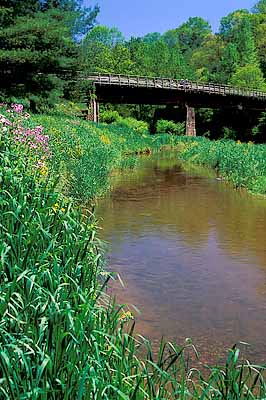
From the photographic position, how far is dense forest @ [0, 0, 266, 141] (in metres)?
25.8

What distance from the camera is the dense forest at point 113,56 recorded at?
25828 mm

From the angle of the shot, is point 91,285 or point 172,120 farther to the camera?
point 172,120

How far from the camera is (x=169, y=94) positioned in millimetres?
54594

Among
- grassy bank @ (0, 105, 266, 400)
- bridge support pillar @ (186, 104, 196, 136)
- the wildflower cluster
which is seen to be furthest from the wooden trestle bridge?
grassy bank @ (0, 105, 266, 400)

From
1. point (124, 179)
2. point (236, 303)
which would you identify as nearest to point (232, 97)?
point (124, 179)

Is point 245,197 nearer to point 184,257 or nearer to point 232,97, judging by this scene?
point 184,257

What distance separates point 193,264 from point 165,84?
4306 cm

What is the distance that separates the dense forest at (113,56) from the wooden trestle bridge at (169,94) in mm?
2956

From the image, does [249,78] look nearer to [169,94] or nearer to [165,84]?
[169,94]

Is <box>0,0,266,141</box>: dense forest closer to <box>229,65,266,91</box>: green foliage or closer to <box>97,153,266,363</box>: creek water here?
<box>229,65,266,91</box>: green foliage

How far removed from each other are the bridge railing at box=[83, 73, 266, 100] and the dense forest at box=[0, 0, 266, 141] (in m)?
2.98

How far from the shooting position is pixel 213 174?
80.7ft

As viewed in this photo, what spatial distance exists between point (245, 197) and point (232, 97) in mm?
42107

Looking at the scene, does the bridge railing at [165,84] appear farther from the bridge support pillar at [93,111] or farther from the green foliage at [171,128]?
the green foliage at [171,128]
